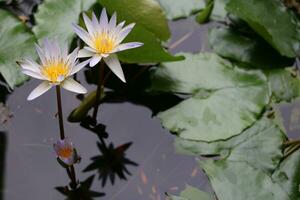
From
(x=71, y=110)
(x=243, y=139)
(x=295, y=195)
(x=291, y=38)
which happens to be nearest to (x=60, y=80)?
(x=71, y=110)

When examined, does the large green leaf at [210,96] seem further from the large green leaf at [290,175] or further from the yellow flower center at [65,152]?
the yellow flower center at [65,152]

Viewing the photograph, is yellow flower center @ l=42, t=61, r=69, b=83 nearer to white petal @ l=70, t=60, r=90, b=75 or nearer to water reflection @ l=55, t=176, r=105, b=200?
white petal @ l=70, t=60, r=90, b=75

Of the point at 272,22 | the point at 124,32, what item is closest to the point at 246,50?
the point at 272,22

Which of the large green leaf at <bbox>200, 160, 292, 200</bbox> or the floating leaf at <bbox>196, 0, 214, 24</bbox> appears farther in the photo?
the floating leaf at <bbox>196, 0, 214, 24</bbox>

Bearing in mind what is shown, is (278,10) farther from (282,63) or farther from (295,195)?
(295,195)

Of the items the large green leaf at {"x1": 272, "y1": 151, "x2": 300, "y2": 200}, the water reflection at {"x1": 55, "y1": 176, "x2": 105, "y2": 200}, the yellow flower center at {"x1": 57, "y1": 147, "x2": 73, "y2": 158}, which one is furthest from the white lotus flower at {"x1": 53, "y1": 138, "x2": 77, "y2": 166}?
the large green leaf at {"x1": 272, "y1": 151, "x2": 300, "y2": 200}

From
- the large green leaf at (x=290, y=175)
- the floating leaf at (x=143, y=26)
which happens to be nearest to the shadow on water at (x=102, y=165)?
the floating leaf at (x=143, y=26)

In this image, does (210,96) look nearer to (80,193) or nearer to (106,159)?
(106,159)
